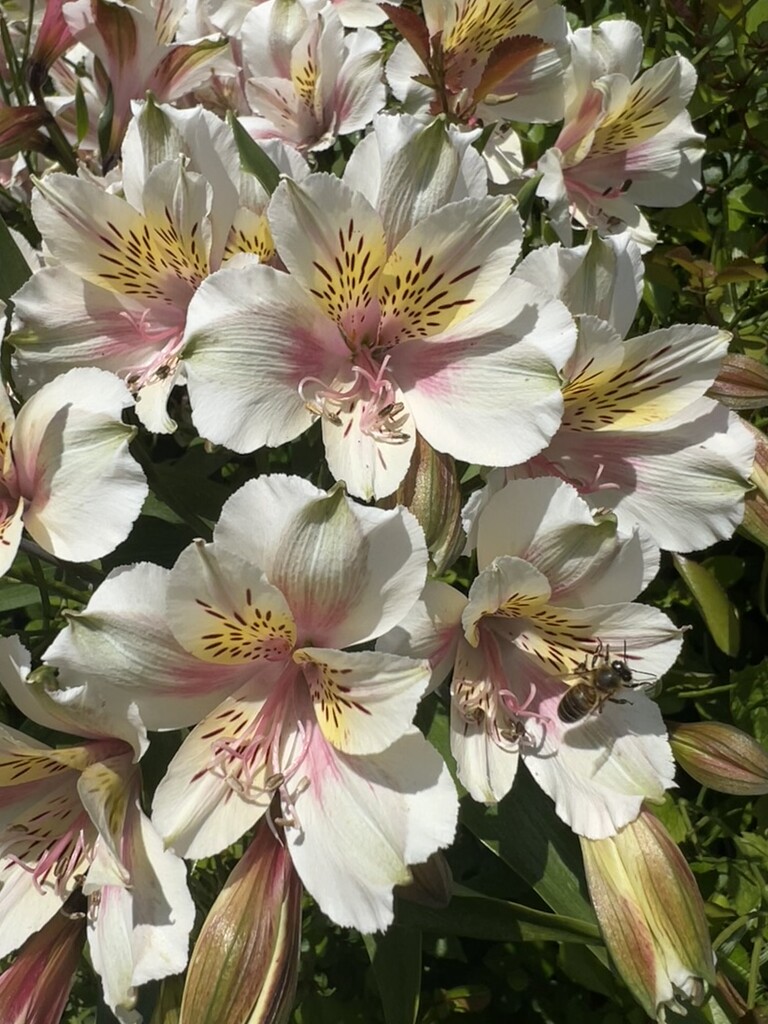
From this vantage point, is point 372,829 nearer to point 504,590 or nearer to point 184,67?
point 504,590

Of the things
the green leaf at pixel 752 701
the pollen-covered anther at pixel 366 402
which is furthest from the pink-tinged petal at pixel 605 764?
the green leaf at pixel 752 701

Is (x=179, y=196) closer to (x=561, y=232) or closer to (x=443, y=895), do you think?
(x=561, y=232)

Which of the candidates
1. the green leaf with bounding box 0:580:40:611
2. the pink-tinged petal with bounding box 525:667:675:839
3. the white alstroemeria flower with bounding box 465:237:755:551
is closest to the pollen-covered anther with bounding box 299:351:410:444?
the white alstroemeria flower with bounding box 465:237:755:551

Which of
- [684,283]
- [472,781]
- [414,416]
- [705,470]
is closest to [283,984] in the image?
[472,781]

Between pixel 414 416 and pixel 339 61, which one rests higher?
pixel 339 61

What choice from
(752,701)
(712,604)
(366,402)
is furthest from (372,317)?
(752,701)
